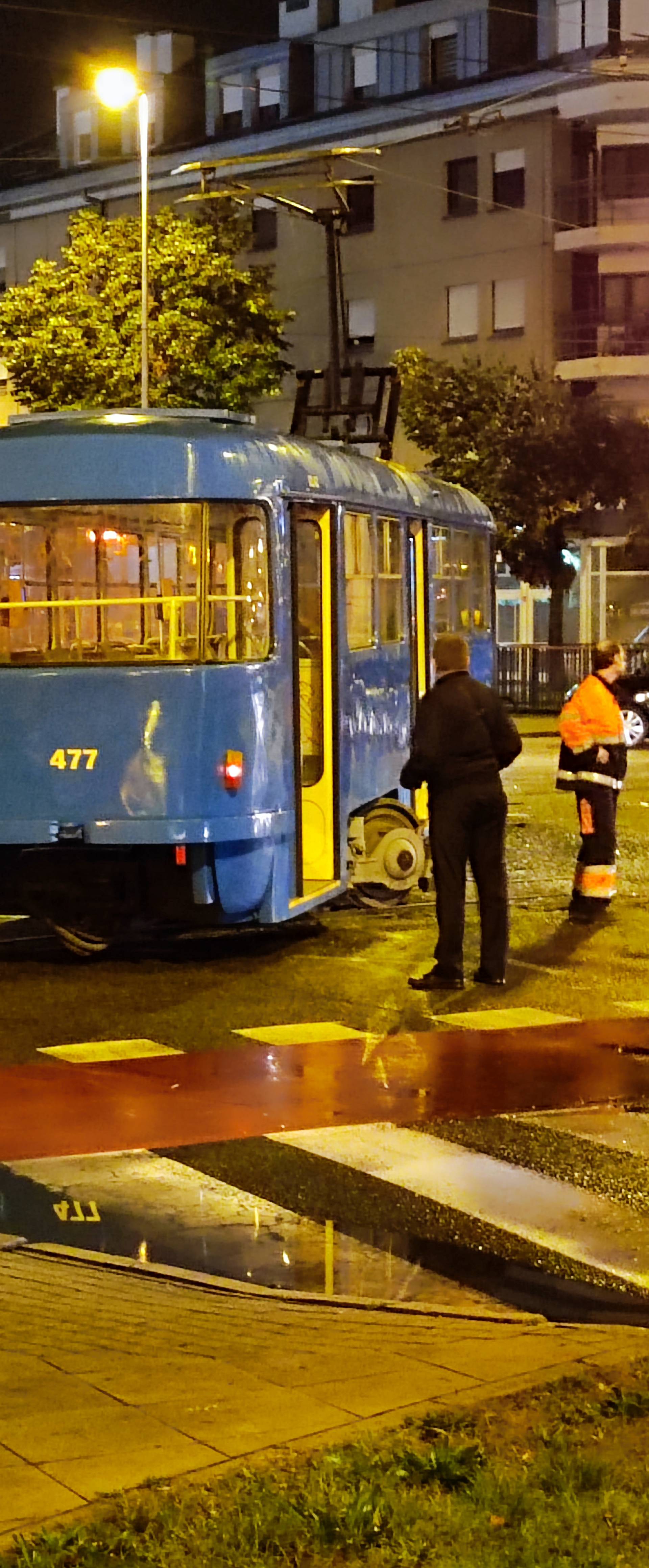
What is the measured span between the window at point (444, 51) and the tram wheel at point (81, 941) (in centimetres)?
4262

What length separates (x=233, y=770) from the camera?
A: 38.8 ft

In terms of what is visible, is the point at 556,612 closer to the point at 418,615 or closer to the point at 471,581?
the point at 471,581

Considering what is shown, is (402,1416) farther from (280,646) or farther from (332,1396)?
(280,646)

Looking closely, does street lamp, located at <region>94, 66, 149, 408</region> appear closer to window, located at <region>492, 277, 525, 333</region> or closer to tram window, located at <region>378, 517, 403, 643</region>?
tram window, located at <region>378, 517, 403, 643</region>

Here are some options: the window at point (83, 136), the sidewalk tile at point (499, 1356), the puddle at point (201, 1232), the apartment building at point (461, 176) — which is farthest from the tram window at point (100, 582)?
the window at point (83, 136)

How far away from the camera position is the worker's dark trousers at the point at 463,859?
452 inches

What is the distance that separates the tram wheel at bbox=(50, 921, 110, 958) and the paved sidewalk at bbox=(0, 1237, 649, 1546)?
6032 millimetres

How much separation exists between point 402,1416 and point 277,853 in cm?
752

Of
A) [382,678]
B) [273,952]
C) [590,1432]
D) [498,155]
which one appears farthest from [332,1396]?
[498,155]

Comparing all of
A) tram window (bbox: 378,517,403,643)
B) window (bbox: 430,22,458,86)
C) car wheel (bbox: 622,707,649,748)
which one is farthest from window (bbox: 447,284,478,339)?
tram window (bbox: 378,517,403,643)

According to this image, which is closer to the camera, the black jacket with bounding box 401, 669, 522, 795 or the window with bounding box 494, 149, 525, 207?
the black jacket with bounding box 401, 669, 522, 795

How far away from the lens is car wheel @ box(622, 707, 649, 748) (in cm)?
3272

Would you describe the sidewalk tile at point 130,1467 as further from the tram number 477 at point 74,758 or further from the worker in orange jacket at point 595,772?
the worker in orange jacket at point 595,772

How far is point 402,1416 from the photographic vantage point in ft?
15.6
